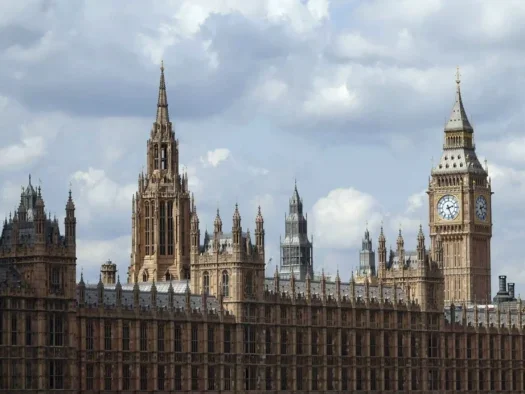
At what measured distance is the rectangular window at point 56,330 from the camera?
19062 cm

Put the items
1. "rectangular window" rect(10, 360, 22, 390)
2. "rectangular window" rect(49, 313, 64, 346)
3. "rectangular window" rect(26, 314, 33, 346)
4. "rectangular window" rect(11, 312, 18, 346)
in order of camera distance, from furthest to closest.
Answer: "rectangular window" rect(49, 313, 64, 346), "rectangular window" rect(26, 314, 33, 346), "rectangular window" rect(11, 312, 18, 346), "rectangular window" rect(10, 360, 22, 390)

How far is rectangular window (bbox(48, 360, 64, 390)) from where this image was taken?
190250 mm

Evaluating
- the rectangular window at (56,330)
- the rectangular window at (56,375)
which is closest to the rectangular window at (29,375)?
the rectangular window at (56,375)

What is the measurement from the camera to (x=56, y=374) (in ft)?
627

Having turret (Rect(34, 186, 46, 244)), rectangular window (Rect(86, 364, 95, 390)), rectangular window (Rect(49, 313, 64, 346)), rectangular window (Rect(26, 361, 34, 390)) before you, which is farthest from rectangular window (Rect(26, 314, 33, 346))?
rectangular window (Rect(86, 364, 95, 390))

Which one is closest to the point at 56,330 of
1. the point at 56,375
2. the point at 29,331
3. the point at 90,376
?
the point at 29,331

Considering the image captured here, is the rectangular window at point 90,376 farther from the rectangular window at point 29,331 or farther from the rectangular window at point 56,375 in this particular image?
the rectangular window at point 29,331

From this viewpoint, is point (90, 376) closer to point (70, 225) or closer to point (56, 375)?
point (56, 375)

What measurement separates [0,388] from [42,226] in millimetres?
17156

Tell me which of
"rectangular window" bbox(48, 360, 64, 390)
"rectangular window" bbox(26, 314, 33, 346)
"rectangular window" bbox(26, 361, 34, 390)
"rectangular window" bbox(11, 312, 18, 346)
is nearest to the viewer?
"rectangular window" bbox(11, 312, 18, 346)

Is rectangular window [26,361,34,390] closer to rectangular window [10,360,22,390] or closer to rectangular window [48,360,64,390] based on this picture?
rectangular window [10,360,22,390]

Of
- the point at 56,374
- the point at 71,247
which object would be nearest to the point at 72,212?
the point at 71,247

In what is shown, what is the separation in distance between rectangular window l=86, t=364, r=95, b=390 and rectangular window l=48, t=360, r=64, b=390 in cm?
625

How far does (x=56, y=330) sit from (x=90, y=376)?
9395mm
